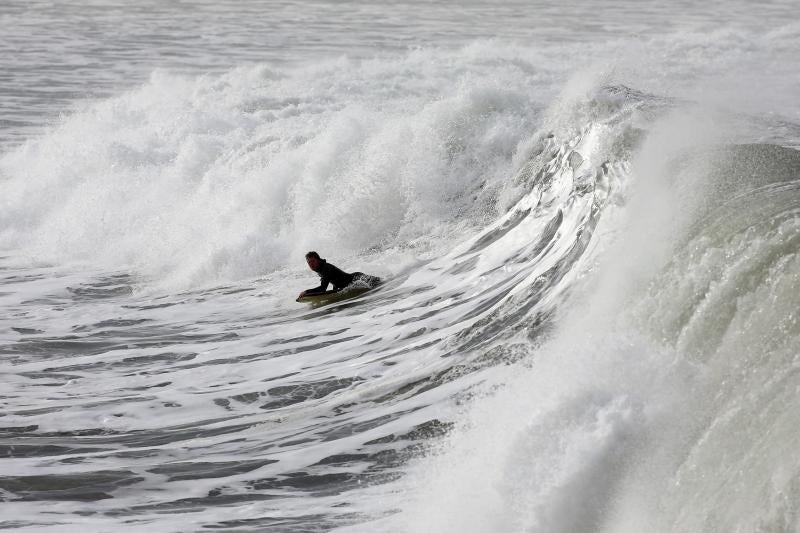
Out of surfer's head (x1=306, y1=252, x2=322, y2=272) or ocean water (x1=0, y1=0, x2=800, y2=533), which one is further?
surfer's head (x1=306, y1=252, x2=322, y2=272)

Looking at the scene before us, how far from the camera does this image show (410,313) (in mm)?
11617

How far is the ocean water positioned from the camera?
265 inches

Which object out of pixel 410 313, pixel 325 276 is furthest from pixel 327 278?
pixel 410 313

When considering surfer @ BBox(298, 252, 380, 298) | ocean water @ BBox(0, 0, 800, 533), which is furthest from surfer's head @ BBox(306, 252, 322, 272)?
ocean water @ BBox(0, 0, 800, 533)

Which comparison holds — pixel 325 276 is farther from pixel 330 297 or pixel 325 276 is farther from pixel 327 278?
pixel 330 297

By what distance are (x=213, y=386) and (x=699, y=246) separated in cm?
462

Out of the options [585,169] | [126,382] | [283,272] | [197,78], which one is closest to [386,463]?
[126,382]

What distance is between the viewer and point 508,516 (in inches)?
262

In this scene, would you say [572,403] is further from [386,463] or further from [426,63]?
[426,63]

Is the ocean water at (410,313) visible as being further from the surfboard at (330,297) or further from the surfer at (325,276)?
the surfer at (325,276)

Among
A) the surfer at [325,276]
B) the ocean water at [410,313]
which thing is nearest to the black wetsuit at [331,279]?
the surfer at [325,276]

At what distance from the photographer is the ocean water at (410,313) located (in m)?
6.72

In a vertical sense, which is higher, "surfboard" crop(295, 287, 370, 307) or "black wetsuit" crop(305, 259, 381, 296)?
Result: "black wetsuit" crop(305, 259, 381, 296)

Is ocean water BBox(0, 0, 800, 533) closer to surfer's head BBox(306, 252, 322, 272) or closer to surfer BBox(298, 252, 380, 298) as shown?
surfer BBox(298, 252, 380, 298)
